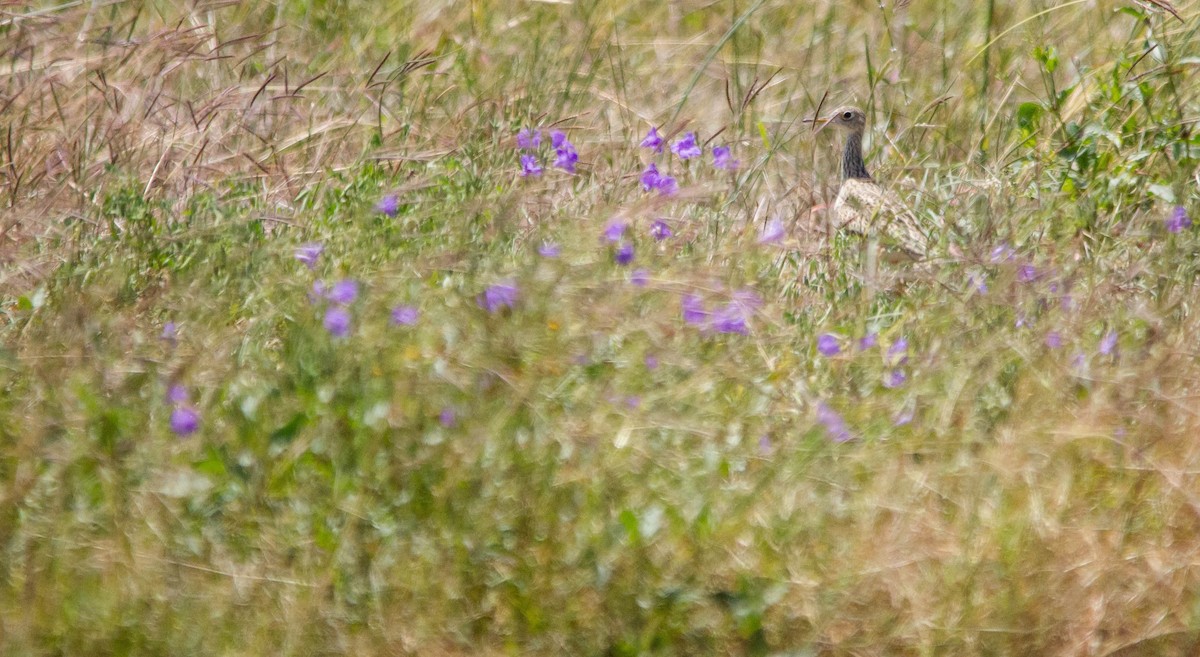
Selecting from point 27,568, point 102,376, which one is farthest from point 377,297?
point 27,568

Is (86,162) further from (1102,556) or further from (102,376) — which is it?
(1102,556)

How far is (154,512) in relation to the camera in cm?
266

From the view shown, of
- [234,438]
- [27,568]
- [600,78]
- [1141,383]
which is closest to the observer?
[27,568]

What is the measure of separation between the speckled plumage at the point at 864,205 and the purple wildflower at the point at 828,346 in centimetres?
63

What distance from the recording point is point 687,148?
15.2 ft

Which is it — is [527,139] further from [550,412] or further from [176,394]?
[176,394]

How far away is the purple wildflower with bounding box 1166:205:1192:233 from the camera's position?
399 cm

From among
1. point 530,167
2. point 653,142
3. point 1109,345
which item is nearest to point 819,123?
point 653,142

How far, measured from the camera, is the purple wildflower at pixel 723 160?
4621 mm

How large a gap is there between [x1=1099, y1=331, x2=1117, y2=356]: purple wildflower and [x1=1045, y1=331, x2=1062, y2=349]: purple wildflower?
12 cm

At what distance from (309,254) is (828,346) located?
1.14 meters

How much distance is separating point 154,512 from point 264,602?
0.24 m

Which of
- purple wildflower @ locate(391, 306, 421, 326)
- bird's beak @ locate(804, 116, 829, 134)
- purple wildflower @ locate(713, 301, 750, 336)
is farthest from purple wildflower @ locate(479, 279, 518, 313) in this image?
bird's beak @ locate(804, 116, 829, 134)

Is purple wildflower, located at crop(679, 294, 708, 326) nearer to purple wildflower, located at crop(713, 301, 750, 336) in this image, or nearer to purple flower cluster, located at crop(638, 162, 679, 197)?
purple wildflower, located at crop(713, 301, 750, 336)
